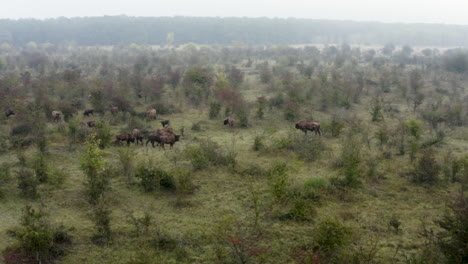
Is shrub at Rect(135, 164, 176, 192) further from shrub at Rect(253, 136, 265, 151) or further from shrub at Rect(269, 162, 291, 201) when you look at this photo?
shrub at Rect(253, 136, 265, 151)

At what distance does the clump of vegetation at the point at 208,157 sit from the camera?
13828 mm

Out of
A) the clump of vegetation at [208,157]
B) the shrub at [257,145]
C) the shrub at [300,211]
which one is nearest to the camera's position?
the shrub at [300,211]

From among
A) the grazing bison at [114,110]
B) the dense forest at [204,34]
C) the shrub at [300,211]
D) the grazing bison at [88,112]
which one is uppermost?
the dense forest at [204,34]

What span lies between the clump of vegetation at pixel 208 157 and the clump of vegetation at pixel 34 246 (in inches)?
240

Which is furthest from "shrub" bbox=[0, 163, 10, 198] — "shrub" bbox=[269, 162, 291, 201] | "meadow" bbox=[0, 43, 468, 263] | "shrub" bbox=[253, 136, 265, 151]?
"shrub" bbox=[253, 136, 265, 151]

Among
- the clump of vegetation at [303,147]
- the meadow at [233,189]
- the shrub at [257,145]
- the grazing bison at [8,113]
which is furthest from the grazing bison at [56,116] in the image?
the clump of vegetation at [303,147]

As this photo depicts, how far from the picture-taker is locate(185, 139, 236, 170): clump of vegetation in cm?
1383

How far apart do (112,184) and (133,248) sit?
4.40 m

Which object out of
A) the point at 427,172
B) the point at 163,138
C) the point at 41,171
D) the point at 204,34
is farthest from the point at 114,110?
the point at 204,34

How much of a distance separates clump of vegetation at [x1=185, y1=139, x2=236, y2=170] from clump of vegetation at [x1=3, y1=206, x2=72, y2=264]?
20.0ft

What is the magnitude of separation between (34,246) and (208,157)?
25.2ft

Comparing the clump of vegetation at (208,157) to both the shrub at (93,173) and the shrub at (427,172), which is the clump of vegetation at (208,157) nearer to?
the shrub at (93,173)

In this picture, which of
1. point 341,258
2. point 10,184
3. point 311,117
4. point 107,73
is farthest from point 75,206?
point 107,73

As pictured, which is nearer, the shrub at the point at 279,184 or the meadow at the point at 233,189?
the meadow at the point at 233,189
